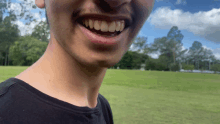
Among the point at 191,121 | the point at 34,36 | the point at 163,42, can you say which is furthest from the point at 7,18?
the point at 163,42

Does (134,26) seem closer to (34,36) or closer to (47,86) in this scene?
(47,86)

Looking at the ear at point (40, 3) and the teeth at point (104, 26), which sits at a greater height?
the ear at point (40, 3)

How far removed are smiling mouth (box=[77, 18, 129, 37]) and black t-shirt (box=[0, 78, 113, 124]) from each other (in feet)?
1.15

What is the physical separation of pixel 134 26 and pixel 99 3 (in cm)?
22

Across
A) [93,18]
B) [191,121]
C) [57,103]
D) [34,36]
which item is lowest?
[191,121]

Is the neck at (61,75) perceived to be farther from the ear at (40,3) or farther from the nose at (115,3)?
the nose at (115,3)

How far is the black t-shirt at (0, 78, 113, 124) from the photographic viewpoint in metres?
0.66

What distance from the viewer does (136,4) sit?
0.70 meters

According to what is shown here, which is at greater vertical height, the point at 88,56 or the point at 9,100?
the point at 88,56

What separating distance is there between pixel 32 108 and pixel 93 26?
16.0 inches

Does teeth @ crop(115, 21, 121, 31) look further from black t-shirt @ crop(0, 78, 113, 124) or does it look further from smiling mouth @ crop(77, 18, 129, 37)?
black t-shirt @ crop(0, 78, 113, 124)

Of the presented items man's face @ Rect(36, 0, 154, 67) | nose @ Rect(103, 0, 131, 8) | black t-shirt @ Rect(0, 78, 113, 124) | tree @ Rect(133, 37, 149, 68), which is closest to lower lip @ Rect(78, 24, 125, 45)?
man's face @ Rect(36, 0, 154, 67)

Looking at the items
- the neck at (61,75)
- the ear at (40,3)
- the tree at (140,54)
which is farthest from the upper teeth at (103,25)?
the tree at (140,54)

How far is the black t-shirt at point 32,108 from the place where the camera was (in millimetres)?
658
